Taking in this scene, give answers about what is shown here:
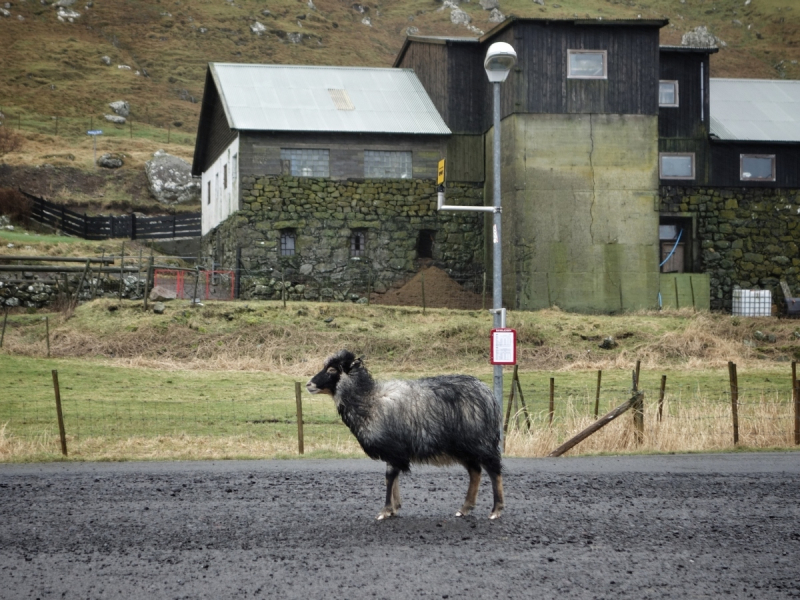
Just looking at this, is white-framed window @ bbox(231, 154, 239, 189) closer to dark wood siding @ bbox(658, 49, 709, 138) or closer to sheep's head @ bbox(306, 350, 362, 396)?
dark wood siding @ bbox(658, 49, 709, 138)

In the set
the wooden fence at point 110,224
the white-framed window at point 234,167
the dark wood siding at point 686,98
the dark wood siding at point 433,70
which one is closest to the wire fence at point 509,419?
the white-framed window at point 234,167

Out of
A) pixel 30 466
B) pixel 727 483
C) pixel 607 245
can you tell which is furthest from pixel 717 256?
pixel 30 466

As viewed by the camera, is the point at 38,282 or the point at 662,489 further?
the point at 38,282

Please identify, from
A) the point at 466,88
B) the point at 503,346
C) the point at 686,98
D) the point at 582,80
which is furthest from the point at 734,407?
the point at 686,98

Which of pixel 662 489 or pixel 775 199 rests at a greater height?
pixel 775 199

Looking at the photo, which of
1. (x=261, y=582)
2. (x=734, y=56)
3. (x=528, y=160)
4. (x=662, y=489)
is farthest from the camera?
(x=734, y=56)

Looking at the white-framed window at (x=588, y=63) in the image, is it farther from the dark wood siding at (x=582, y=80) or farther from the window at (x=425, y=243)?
the window at (x=425, y=243)

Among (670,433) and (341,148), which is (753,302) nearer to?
(341,148)

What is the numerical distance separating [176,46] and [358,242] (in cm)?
7695

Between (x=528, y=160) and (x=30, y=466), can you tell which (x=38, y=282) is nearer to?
(x=528, y=160)

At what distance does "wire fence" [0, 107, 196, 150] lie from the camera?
74.3 meters

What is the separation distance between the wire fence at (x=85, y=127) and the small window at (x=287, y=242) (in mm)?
36837

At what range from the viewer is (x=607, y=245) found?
36.8 m

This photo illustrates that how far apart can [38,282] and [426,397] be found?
96.8 feet
